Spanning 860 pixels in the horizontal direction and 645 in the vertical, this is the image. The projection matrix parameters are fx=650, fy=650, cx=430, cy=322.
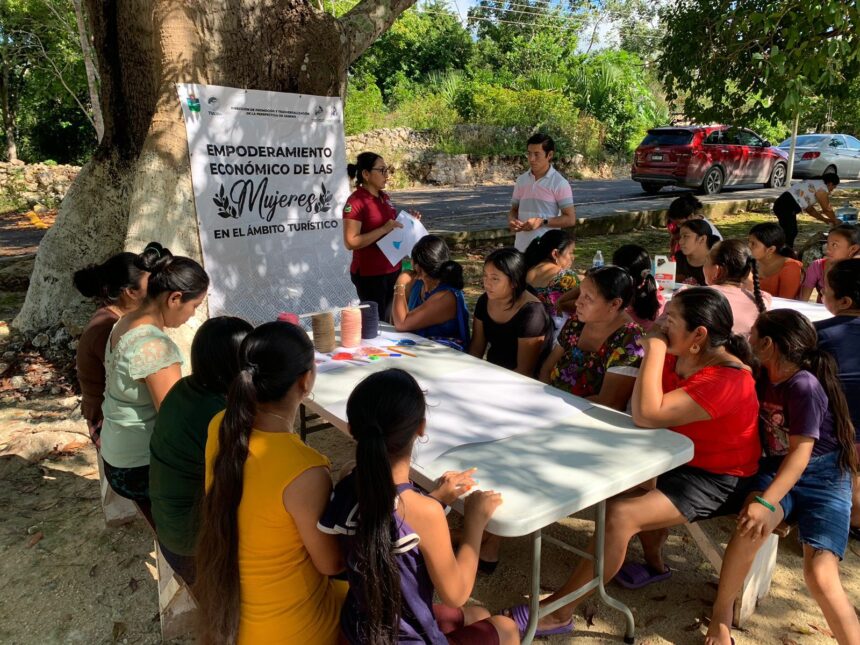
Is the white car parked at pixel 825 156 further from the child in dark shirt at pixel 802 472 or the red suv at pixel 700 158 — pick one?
the child in dark shirt at pixel 802 472

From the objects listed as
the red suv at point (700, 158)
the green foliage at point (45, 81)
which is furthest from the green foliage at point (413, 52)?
the red suv at point (700, 158)

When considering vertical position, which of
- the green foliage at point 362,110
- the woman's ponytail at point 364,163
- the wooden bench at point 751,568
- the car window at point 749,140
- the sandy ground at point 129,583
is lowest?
the sandy ground at point 129,583

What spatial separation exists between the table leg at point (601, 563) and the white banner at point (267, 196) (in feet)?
9.22

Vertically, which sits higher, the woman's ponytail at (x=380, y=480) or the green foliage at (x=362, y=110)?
the green foliage at (x=362, y=110)

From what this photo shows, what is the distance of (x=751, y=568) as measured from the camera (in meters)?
2.43

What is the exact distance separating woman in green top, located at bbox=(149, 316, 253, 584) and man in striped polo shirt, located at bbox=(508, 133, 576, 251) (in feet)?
10.3

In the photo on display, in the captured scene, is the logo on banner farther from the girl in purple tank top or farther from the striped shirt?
the girl in purple tank top

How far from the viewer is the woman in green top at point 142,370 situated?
2314 millimetres

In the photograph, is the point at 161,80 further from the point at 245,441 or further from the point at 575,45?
the point at 575,45

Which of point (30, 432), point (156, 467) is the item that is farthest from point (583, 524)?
point (30, 432)

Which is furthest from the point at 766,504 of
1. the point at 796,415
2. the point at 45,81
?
the point at 45,81

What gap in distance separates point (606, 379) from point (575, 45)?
2706 cm

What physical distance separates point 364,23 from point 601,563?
4.19 meters

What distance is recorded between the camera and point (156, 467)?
2.02m
